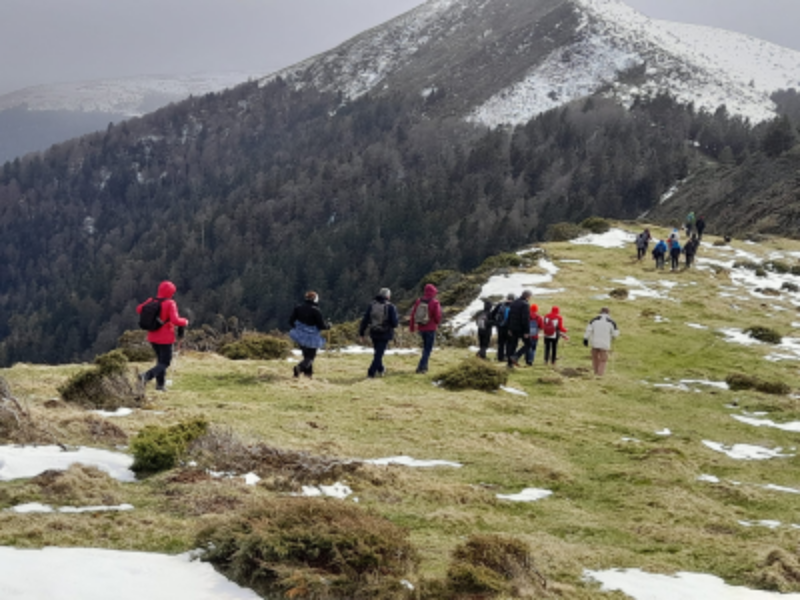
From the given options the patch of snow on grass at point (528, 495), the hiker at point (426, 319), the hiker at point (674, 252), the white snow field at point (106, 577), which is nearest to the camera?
the white snow field at point (106, 577)

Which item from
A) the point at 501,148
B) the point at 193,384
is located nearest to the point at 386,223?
the point at 501,148

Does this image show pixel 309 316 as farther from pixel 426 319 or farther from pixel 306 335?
pixel 426 319

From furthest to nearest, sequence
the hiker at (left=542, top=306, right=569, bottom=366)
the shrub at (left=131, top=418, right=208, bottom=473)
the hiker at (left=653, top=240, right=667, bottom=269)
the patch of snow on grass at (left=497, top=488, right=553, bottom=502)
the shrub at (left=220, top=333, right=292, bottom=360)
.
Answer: the hiker at (left=653, top=240, right=667, bottom=269) < the hiker at (left=542, top=306, right=569, bottom=366) < the shrub at (left=220, top=333, right=292, bottom=360) < the patch of snow on grass at (left=497, top=488, right=553, bottom=502) < the shrub at (left=131, top=418, right=208, bottom=473)

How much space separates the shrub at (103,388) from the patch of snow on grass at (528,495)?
6.31 meters

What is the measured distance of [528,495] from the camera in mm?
8922

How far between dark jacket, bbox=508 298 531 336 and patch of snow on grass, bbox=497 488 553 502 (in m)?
11.2

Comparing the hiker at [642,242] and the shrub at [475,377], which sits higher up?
the hiker at [642,242]

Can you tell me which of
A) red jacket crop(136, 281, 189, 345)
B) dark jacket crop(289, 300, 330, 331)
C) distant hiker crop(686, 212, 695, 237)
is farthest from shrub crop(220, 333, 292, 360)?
distant hiker crop(686, 212, 695, 237)

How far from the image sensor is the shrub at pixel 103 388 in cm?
1102

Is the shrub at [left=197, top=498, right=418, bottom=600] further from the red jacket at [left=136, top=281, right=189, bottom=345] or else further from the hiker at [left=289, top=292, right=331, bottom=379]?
the hiker at [left=289, top=292, right=331, bottom=379]

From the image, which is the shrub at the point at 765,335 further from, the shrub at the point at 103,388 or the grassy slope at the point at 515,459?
the shrub at the point at 103,388

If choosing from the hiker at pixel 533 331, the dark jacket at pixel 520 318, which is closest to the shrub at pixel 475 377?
the dark jacket at pixel 520 318

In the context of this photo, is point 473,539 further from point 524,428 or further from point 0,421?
point 524,428

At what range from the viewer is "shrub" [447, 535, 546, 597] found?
16.6ft
